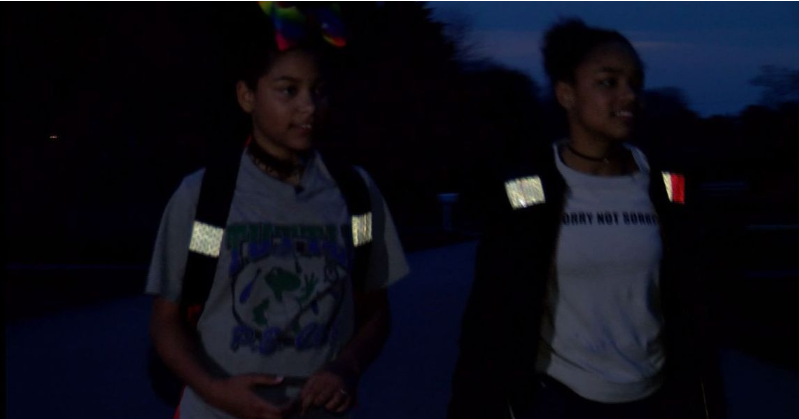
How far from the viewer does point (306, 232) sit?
8.66 ft

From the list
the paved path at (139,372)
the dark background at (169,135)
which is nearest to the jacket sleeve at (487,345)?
the dark background at (169,135)

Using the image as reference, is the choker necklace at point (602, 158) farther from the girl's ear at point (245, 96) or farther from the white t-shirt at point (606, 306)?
the girl's ear at point (245, 96)

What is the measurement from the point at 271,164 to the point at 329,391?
60 centimetres

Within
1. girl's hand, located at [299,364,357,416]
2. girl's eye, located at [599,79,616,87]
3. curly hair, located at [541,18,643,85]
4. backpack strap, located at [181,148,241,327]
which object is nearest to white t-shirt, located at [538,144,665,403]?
girl's eye, located at [599,79,616,87]

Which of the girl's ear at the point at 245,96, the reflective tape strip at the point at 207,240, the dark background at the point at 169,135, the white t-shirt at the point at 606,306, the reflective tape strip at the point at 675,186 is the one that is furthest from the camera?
the dark background at the point at 169,135

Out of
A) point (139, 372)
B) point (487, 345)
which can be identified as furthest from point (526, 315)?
point (139, 372)

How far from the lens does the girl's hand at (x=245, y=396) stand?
2.45 m

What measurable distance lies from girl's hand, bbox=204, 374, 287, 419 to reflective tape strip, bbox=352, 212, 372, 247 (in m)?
0.43

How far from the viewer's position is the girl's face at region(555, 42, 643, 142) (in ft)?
10.5

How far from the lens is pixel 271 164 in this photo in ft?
9.08

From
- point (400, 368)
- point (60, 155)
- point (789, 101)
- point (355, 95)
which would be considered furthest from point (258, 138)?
point (355, 95)

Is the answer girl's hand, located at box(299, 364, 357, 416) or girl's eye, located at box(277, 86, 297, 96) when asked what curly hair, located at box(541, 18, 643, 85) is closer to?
girl's eye, located at box(277, 86, 297, 96)

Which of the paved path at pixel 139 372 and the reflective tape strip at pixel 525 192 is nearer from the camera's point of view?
the reflective tape strip at pixel 525 192

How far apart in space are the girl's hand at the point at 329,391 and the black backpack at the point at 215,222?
312 millimetres
